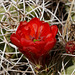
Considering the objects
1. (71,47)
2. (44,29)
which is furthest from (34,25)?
(71,47)

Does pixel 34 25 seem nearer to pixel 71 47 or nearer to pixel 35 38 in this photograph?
pixel 35 38

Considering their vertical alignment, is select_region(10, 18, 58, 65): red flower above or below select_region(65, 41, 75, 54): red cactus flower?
above

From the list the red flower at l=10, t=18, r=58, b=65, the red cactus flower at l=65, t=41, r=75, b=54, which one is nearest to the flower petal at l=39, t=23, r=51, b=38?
the red flower at l=10, t=18, r=58, b=65

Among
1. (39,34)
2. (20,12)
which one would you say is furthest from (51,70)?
(20,12)

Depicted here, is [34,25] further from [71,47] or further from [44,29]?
[71,47]

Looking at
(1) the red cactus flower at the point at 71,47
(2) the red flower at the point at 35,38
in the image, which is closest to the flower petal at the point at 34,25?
(2) the red flower at the point at 35,38

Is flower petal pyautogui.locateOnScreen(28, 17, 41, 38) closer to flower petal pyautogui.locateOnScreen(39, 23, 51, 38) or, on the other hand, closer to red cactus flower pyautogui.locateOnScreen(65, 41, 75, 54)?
flower petal pyautogui.locateOnScreen(39, 23, 51, 38)

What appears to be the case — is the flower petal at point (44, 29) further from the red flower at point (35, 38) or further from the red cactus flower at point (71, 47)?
the red cactus flower at point (71, 47)

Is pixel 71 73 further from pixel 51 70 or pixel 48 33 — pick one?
pixel 48 33
